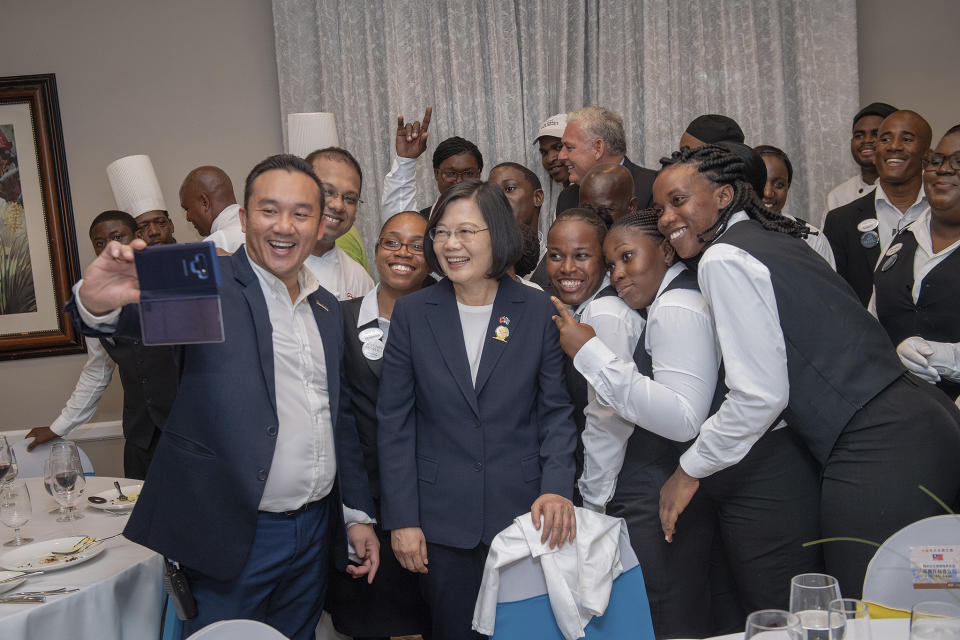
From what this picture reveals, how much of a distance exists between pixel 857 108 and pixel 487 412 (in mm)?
3746

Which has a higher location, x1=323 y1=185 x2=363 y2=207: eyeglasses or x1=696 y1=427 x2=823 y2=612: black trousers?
x1=323 y1=185 x2=363 y2=207: eyeglasses

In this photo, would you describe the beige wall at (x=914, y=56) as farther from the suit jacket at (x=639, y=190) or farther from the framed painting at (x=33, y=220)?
the framed painting at (x=33, y=220)

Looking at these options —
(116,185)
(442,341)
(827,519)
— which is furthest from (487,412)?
(116,185)

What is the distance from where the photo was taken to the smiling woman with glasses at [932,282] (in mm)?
2684

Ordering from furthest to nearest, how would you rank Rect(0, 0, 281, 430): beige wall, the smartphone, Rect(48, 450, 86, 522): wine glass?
Rect(0, 0, 281, 430): beige wall → Rect(48, 450, 86, 522): wine glass → the smartphone

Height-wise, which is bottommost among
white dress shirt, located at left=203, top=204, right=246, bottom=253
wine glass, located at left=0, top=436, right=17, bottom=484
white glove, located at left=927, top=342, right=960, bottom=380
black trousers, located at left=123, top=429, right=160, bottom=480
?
black trousers, located at left=123, top=429, right=160, bottom=480

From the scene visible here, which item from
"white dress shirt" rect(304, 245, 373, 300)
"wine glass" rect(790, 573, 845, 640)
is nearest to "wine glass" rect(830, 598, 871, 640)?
"wine glass" rect(790, 573, 845, 640)

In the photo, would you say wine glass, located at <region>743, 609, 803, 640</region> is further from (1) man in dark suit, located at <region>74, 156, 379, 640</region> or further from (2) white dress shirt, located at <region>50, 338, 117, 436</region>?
(2) white dress shirt, located at <region>50, 338, 117, 436</region>

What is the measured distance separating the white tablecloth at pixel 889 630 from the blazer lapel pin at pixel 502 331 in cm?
94

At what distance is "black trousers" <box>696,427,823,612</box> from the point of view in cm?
205

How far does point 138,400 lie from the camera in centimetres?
363

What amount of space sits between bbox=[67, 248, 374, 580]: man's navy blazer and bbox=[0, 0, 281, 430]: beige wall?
3.36 meters

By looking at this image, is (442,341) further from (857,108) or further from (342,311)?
(857,108)

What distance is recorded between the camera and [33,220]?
4.86m
